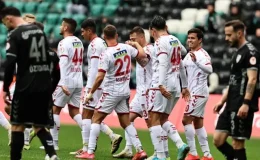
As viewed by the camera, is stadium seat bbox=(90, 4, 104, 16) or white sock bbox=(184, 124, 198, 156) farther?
stadium seat bbox=(90, 4, 104, 16)

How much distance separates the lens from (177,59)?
14.1 meters

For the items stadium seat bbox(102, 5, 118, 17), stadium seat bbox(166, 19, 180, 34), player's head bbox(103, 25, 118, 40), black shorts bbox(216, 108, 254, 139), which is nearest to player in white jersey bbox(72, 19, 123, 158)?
player's head bbox(103, 25, 118, 40)

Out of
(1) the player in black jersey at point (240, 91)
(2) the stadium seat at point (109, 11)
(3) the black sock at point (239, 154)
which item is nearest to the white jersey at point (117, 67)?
(1) the player in black jersey at point (240, 91)

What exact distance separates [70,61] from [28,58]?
4.00 m

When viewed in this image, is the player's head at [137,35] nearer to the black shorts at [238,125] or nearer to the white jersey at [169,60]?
the white jersey at [169,60]

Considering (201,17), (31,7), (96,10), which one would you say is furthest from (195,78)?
(31,7)

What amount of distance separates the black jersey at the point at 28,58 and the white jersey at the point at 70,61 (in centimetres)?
359

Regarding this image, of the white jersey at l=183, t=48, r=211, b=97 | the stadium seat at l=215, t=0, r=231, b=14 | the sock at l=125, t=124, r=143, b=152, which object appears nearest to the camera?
the sock at l=125, t=124, r=143, b=152

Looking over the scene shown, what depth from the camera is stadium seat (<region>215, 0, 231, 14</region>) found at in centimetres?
2585

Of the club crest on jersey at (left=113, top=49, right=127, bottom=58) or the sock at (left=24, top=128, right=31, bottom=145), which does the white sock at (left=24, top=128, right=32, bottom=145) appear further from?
the club crest on jersey at (left=113, top=49, right=127, bottom=58)

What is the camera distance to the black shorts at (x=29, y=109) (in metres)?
11.8

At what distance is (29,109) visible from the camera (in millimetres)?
11844

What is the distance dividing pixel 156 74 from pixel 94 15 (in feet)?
48.4

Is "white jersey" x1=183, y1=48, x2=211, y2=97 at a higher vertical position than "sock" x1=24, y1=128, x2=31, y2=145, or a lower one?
higher
